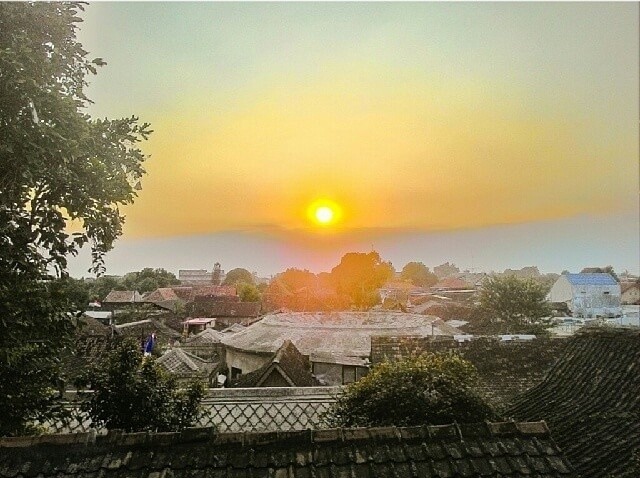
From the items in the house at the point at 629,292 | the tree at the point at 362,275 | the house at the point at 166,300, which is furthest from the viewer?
the house at the point at 629,292

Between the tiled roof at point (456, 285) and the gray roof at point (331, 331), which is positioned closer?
the gray roof at point (331, 331)

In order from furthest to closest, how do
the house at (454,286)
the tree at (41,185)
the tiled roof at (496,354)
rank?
the house at (454,286) < the tiled roof at (496,354) < the tree at (41,185)

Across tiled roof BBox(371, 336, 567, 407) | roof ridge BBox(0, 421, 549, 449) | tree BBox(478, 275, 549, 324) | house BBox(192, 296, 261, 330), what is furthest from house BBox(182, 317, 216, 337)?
roof ridge BBox(0, 421, 549, 449)

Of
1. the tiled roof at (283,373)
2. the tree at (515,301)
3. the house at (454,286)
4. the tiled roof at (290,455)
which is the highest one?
the house at (454,286)

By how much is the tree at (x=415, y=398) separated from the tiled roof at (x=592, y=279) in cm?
4236

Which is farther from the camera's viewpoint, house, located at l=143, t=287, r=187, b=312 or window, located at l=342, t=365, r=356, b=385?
house, located at l=143, t=287, r=187, b=312

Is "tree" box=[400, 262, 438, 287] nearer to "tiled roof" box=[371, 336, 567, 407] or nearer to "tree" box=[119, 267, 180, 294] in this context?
"tree" box=[119, 267, 180, 294]

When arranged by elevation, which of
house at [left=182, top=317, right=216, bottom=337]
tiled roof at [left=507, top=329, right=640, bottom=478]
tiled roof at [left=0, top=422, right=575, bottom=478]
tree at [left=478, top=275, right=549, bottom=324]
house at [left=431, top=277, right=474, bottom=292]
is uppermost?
house at [left=431, top=277, right=474, bottom=292]

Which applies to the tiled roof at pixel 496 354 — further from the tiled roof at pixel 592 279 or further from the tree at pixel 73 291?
the tiled roof at pixel 592 279

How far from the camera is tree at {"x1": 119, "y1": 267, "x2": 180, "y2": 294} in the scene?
59.5 m

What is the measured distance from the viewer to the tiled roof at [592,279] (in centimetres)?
4209

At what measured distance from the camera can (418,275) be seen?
92.4 metres

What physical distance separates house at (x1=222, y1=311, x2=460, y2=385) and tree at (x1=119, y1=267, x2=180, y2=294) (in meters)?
40.0

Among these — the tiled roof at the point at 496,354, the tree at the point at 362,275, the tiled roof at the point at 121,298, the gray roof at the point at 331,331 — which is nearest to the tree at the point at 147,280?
the tiled roof at the point at 121,298
